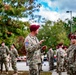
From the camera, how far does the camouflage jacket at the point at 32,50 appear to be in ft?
31.0

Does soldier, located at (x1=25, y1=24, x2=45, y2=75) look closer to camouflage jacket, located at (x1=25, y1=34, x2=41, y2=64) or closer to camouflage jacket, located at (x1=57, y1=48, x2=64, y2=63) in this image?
camouflage jacket, located at (x1=25, y1=34, x2=41, y2=64)

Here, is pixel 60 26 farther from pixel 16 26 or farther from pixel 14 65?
pixel 14 65

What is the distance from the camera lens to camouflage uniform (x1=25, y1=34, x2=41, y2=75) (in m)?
9.48

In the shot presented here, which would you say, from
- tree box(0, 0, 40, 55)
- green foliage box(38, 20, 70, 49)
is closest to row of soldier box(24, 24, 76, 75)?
tree box(0, 0, 40, 55)

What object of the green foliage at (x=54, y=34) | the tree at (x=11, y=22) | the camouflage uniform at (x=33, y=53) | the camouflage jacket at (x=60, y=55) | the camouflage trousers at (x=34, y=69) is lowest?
the camouflage trousers at (x=34, y=69)

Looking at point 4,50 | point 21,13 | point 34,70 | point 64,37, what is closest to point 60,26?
point 64,37

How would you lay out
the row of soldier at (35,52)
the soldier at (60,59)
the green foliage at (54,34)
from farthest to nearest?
the green foliage at (54,34), the soldier at (60,59), the row of soldier at (35,52)

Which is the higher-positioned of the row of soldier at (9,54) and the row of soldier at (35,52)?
the row of soldier at (9,54)

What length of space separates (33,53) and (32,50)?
165 millimetres

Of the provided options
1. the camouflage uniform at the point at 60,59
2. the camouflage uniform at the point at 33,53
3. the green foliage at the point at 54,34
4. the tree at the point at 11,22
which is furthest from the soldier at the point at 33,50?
the green foliage at the point at 54,34

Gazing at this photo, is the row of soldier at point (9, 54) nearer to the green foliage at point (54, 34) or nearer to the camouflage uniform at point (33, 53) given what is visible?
the camouflage uniform at point (33, 53)

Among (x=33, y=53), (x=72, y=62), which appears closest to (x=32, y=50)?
(x=33, y=53)

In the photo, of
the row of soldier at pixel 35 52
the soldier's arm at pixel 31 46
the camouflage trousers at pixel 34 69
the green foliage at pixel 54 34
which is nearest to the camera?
the soldier's arm at pixel 31 46

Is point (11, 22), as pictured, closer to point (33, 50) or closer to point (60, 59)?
point (60, 59)
